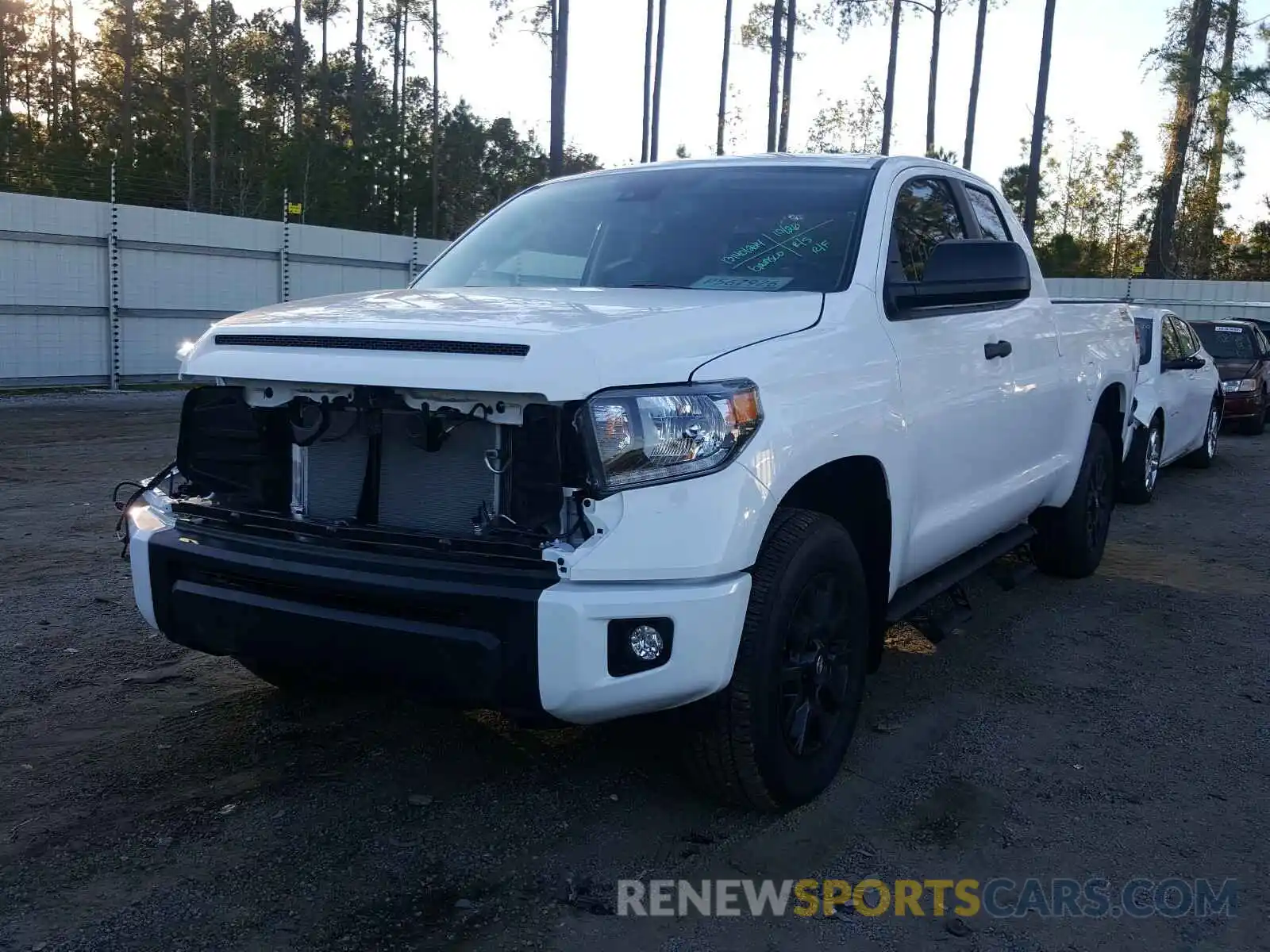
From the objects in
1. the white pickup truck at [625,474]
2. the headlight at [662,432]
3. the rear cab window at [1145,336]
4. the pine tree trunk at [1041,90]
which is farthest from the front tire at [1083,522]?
the pine tree trunk at [1041,90]

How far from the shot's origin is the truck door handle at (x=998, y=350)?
14.8ft

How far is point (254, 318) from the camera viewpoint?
11.6ft

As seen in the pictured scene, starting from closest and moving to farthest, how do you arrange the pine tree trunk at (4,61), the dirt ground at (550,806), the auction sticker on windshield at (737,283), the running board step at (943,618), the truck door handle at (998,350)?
the dirt ground at (550,806), the auction sticker on windshield at (737,283), the running board step at (943,618), the truck door handle at (998,350), the pine tree trunk at (4,61)

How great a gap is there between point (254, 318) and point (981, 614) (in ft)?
12.9

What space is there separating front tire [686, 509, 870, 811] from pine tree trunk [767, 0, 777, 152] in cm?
3047

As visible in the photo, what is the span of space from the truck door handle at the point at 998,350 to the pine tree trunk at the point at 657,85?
1198 inches

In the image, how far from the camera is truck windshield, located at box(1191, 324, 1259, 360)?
15391 mm

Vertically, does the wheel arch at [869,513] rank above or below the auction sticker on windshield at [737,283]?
below

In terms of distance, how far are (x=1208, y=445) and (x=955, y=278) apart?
30.4 ft

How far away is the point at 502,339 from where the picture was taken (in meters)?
2.92

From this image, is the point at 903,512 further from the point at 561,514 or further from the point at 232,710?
the point at 232,710

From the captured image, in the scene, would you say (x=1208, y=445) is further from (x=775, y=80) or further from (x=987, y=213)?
(x=775, y=80)

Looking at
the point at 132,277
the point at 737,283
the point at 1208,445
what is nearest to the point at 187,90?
the point at 132,277

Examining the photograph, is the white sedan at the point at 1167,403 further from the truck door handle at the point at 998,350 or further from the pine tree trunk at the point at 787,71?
the pine tree trunk at the point at 787,71
